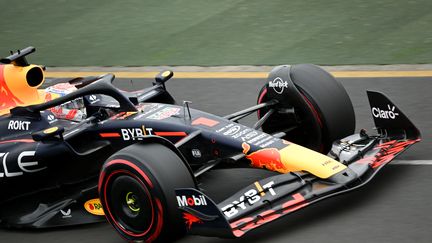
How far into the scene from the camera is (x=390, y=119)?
761 centimetres

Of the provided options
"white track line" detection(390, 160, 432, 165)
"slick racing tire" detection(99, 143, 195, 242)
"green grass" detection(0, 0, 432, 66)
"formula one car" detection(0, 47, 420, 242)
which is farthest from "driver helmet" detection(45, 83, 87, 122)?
"green grass" detection(0, 0, 432, 66)

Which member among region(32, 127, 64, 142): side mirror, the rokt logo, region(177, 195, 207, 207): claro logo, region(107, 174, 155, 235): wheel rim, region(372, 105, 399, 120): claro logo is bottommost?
region(107, 174, 155, 235): wheel rim

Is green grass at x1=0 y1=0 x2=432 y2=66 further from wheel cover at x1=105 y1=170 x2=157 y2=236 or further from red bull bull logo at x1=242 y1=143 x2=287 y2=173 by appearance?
wheel cover at x1=105 y1=170 x2=157 y2=236

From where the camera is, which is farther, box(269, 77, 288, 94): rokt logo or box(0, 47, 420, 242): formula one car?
box(269, 77, 288, 94): rokt logo

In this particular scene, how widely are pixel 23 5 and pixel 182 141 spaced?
10052mm

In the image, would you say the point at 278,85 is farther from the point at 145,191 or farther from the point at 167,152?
the point at 145,191

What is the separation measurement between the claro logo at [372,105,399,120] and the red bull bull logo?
1269 millimetres

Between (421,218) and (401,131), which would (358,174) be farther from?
(401,131)

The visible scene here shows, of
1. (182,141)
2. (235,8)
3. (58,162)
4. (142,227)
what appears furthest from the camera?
(235,8)

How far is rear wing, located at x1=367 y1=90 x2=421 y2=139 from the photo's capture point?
7.55 meters

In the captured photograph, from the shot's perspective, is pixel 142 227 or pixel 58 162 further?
pixel 58 162

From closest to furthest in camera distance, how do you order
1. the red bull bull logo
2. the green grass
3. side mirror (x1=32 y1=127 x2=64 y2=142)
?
1. the red bull bull logo
2. side mirror (x1=32 y1=127 x2=64 y2=142)
3. the green grass

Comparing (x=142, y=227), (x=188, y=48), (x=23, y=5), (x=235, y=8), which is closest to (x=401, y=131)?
(x=142, y=227)

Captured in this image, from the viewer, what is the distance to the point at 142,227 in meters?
6.49
